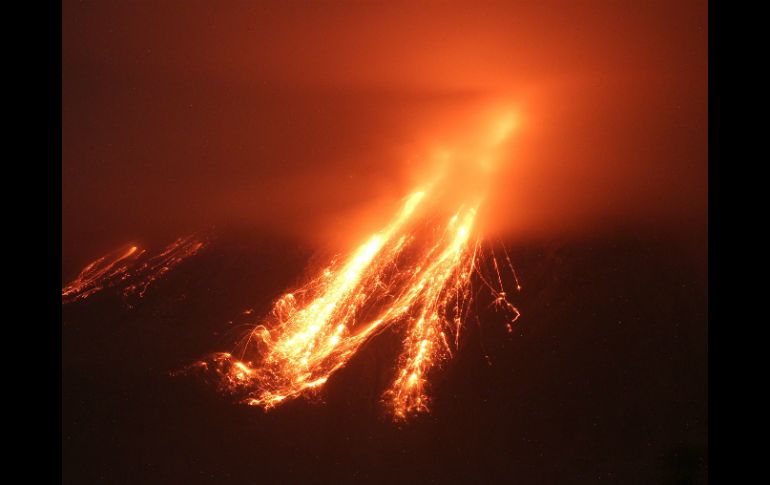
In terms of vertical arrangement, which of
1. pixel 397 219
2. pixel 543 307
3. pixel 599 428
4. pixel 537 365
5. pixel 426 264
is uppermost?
pixel 397 219

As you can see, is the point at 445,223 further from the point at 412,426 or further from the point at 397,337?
the point at 412,426

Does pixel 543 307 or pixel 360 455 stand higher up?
pixel 543 307

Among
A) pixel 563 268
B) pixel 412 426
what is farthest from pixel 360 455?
pixel 563 268

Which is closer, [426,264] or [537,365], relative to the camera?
[537,365]

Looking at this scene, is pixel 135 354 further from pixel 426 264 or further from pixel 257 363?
pixel 426 264

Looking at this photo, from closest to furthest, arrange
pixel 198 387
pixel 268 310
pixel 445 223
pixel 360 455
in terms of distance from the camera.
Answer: pixel 360 455
pixel 198 387
pixel 268 310
pixel 445 223

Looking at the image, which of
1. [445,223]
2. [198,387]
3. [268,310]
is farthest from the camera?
[445,223]

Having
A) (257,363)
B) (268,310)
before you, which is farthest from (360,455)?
(268,310)
